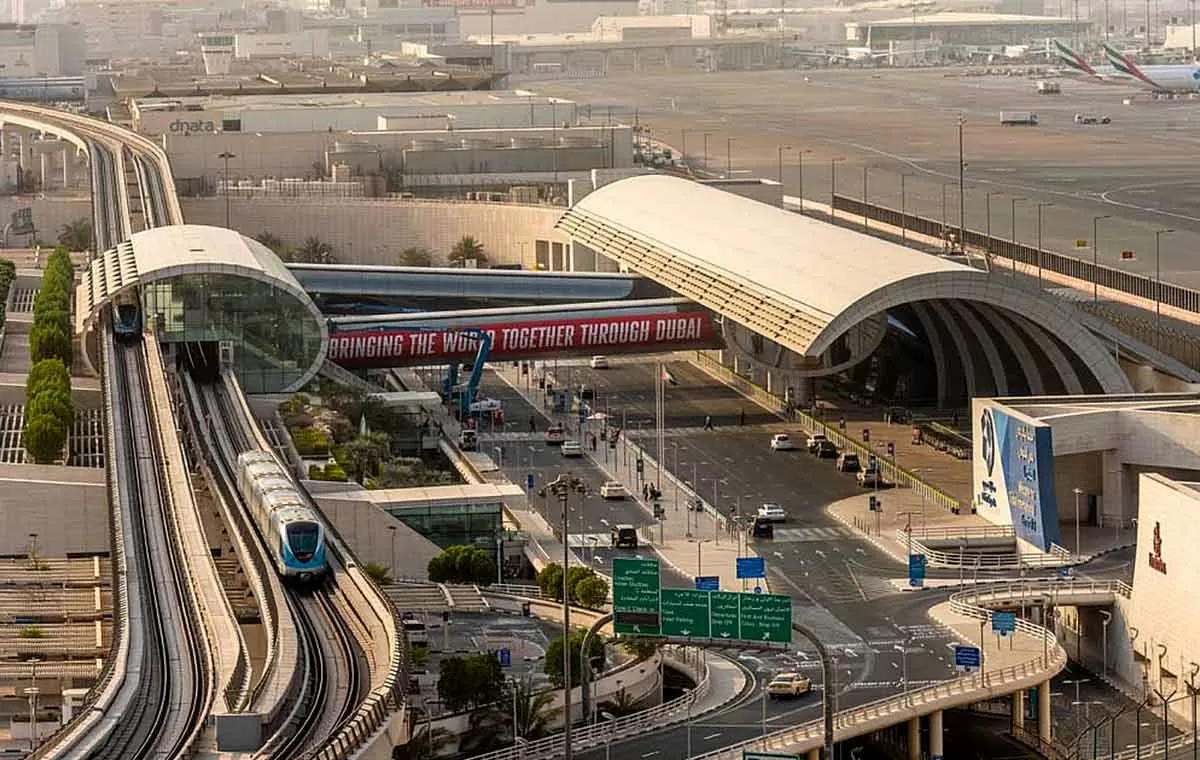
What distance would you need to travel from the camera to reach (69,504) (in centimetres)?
5212

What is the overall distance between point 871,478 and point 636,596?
71.9ft

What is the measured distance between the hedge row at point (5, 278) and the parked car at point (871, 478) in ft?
90.4

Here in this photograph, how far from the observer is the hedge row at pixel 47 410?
55.8 metres

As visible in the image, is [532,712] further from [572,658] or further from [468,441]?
[468,441]

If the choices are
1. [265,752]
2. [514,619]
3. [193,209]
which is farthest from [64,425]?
[193,209]

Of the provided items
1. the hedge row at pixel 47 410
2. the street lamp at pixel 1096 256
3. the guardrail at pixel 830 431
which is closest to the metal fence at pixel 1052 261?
the street lamp at pixel 1096 256

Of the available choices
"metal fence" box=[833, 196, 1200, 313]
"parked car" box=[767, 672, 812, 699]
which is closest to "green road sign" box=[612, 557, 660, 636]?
"parked car" box=[767, 672, 812, 699]

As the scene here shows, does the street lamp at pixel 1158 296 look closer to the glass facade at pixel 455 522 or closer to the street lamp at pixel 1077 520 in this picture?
the street lamp at pixel 1077 520

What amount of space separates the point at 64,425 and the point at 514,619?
1691cm

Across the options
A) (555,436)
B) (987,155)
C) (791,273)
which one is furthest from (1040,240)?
(987,155)

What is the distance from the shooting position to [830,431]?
64.0m

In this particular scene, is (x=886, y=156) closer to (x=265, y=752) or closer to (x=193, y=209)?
(x=193, y=209)

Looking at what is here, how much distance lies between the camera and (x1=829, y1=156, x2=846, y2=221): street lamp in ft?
345

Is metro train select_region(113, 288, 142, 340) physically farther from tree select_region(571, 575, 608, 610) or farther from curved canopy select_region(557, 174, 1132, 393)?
tree select_region(571, 575, 608, 610)
